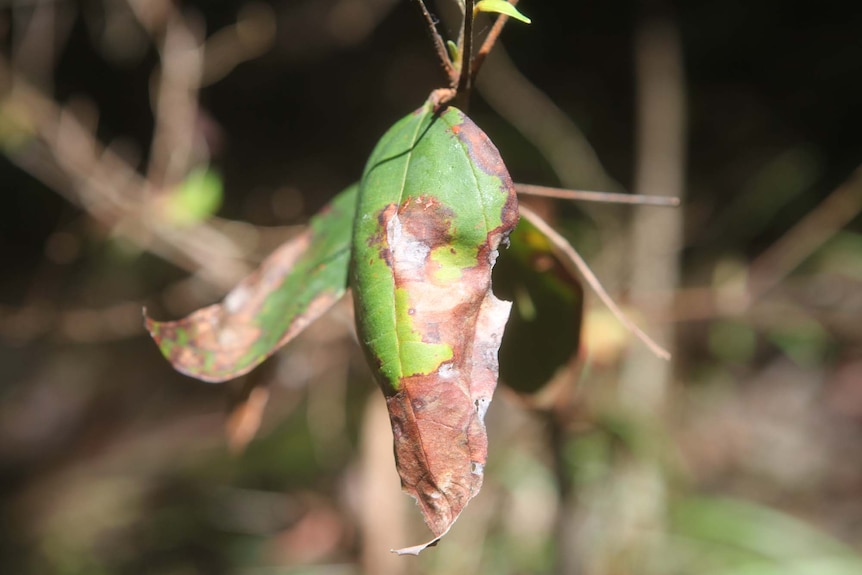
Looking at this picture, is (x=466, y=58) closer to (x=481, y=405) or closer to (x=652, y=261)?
(x=481, y=405)

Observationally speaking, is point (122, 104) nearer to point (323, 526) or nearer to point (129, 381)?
point (129, 381)

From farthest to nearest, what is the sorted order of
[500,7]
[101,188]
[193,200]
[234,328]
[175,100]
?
[175,100] → [101,188] → [193,200] → [234,328] → [500,7]

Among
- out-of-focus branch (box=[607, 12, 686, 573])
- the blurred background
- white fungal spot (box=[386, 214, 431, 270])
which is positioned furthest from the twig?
white fungal spot (box=[386, 214, 431, 270])

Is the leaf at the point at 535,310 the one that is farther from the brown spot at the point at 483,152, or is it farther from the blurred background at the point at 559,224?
the blurred background at the point at 559,224

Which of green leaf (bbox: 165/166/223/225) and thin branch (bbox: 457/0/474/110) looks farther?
green leaf (bbox: 165/166/223/225)

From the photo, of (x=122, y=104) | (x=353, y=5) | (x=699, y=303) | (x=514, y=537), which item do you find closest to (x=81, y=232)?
(x=122, y=104)

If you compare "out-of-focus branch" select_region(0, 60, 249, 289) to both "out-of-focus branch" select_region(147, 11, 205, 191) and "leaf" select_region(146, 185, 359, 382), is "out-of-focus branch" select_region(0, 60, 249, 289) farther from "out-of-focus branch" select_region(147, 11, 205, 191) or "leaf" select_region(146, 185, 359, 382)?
"leaf" select_region(146, 185, 359, 382)

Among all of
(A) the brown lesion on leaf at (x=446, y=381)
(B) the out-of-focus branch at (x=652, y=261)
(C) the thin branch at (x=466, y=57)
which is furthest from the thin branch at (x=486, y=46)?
(B) the out-of-focus branch at (x=652, y=261)

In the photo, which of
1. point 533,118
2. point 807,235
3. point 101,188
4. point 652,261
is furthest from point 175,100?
point 807,235
